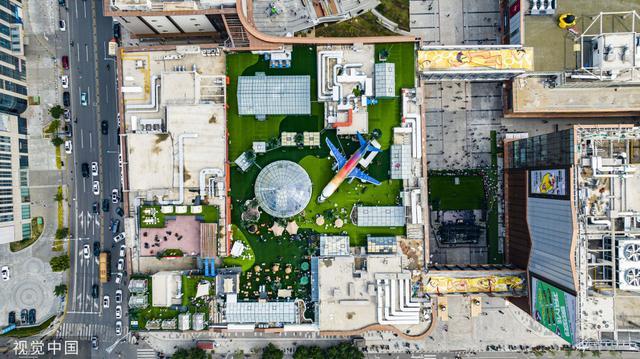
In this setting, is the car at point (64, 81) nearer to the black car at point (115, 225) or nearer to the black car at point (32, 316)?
the black car at point (115, 225)

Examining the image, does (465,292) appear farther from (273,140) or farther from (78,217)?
(78,217)

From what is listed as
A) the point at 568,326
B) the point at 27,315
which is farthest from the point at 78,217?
the point at 568,326

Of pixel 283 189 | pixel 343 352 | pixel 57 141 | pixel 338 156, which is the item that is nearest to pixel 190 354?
pixel 343 352

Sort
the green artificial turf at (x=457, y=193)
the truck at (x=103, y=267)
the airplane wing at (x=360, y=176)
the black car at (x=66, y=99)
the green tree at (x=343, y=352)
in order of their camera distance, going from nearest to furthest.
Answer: the airplane wing at (x=360, y=176)
the green tree at (x=343, y=352)
the truck at (x=103, y=267)
the green artificial turf at (x=457, y=193)
the black car at (x=66, y=99)

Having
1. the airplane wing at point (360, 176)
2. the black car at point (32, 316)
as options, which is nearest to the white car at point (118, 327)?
the black car at point (32, 316)

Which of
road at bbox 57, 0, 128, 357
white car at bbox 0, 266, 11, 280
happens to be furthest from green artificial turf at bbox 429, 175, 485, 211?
white car at bbox 0, 266, 11, 280
